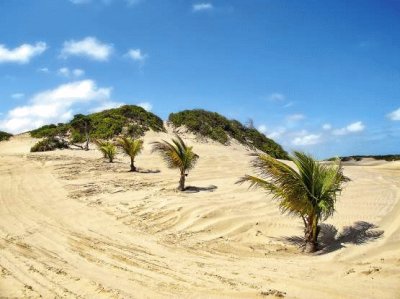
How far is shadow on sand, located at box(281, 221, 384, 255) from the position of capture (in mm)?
8172

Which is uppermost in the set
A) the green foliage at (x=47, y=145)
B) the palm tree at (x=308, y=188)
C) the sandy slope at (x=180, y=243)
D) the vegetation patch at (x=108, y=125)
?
the vegetation patch at (x=108, y=125)

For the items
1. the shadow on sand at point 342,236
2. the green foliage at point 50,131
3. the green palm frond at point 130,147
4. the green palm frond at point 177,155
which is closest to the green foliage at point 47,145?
the green foliage at point 50,131

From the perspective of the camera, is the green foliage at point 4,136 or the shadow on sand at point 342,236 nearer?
the shadow on sand at point 342,236

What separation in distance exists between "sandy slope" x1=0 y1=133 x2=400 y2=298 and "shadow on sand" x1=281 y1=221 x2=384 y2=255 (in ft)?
0.13

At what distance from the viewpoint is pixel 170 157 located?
46.1 ft

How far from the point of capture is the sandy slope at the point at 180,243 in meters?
5.87

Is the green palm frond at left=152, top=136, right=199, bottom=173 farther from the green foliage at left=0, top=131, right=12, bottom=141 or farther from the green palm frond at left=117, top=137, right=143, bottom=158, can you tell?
the green foliage at left=0, top=131, right=12, bottom=141

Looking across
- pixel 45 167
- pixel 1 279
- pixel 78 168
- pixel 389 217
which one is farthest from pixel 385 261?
pixel 45 167

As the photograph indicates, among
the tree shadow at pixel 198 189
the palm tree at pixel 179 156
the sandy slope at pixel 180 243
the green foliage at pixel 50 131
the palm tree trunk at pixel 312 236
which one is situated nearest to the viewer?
the sandy slope at pixel 180 243

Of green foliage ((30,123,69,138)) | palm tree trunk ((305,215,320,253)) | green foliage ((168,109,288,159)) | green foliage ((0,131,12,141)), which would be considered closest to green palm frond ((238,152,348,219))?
palm tree trunk ((305,215,320,253))

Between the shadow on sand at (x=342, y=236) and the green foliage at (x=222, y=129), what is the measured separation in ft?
93.4

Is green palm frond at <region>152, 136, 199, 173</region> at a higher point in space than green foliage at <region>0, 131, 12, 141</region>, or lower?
lower

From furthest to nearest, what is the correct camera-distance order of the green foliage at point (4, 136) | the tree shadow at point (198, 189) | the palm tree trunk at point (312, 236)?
the green foliage at point (4, 136) < the tree shadow at point (198, 189) < the palm tree trunk at point (312, 236)

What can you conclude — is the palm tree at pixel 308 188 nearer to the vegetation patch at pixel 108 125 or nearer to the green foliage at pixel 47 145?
Result: the green foliage at pixel 47 145
